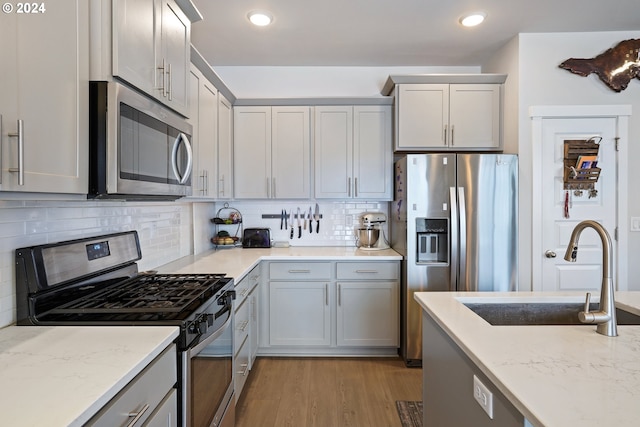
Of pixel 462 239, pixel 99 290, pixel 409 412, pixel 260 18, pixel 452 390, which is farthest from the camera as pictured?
pixel 462 239

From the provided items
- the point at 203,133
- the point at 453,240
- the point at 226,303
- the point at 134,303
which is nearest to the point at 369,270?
the point at 453,240

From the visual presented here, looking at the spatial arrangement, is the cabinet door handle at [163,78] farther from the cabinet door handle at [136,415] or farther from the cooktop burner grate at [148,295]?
the cabinet door handle at [136,415]

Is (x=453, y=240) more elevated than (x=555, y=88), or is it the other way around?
(x=555, y=88)

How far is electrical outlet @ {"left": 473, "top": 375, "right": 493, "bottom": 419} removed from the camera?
1030mm

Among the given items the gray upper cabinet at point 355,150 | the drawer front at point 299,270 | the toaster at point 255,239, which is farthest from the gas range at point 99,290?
the gray upper cabinet at point 355,150

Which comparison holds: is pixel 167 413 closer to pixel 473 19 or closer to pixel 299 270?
pixel 299 270

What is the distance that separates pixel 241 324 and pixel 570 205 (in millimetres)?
2749

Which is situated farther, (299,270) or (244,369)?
(299,270)

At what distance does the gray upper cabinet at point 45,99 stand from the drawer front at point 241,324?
1348 mm

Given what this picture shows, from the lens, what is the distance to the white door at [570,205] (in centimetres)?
297

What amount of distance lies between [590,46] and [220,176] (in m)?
3.23

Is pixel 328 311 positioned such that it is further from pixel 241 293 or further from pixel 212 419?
pixel 212 419

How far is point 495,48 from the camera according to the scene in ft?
10.7

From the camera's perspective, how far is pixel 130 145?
1372 mm
